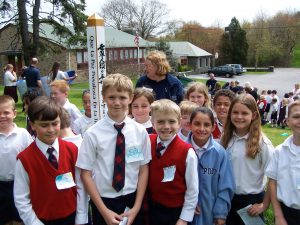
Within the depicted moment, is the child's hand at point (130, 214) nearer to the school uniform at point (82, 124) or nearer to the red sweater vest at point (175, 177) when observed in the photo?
the red sweater vest at point (175, 177)

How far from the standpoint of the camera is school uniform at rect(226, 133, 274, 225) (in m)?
3.17

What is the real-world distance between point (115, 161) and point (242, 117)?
4.30 feet

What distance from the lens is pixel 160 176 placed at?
2.88m

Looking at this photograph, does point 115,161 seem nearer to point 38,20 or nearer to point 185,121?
point 185,121

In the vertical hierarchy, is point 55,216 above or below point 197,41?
below

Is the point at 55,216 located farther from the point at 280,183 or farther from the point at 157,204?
the point at 280,183

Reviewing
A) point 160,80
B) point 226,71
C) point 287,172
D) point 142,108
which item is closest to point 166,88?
point 160,80

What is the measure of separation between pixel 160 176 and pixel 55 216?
2.95 feet

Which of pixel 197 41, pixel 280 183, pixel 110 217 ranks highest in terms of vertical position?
pixel 197 41

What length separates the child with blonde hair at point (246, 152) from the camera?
3.17 metres

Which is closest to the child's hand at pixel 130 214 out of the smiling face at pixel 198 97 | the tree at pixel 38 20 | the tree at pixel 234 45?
the smiling face at pixel 198 97

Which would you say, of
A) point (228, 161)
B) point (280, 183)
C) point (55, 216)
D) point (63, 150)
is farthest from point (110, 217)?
point (280, 183)

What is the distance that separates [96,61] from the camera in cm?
482

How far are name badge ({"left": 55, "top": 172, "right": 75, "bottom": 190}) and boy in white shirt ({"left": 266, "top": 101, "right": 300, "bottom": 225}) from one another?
65.6 inches
